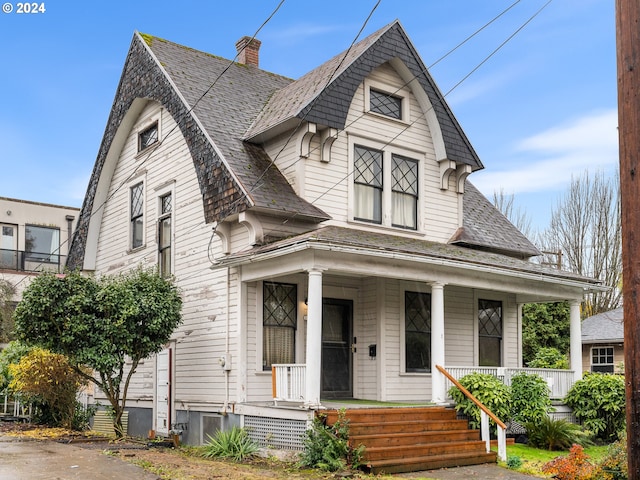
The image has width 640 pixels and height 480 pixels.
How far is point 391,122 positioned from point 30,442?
377 inches

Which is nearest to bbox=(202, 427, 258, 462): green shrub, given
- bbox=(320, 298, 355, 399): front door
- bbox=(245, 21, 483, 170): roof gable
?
bbox=(320, 298, 355, 399): front door

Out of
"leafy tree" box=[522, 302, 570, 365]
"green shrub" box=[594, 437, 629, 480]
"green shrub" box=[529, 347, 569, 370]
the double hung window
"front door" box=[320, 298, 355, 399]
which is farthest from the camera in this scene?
the double hung window

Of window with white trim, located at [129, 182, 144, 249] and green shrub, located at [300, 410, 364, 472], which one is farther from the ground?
window with white trim, located at [129, 182, 144, 249]

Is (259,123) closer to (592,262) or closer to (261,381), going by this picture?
(261,381)

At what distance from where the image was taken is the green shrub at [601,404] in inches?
598

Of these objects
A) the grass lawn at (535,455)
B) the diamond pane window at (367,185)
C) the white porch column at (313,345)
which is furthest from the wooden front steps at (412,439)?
the diamond pane window at (367,185)

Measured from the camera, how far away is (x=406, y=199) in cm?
1627

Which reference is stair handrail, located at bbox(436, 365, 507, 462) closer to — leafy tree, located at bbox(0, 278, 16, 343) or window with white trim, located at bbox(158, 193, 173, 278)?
window with white trim, located at bbox(158, 193, 173, 278)

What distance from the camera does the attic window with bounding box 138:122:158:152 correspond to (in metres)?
18.2

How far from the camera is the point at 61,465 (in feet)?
36.1

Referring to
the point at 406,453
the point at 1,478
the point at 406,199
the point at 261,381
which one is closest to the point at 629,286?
the point at 406,453

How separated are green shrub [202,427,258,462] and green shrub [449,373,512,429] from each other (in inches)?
147

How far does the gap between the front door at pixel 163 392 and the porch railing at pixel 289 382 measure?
3918mm

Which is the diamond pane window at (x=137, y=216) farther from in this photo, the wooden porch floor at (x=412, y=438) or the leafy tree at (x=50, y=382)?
the wooden porch floor at (x=412, y=438)
